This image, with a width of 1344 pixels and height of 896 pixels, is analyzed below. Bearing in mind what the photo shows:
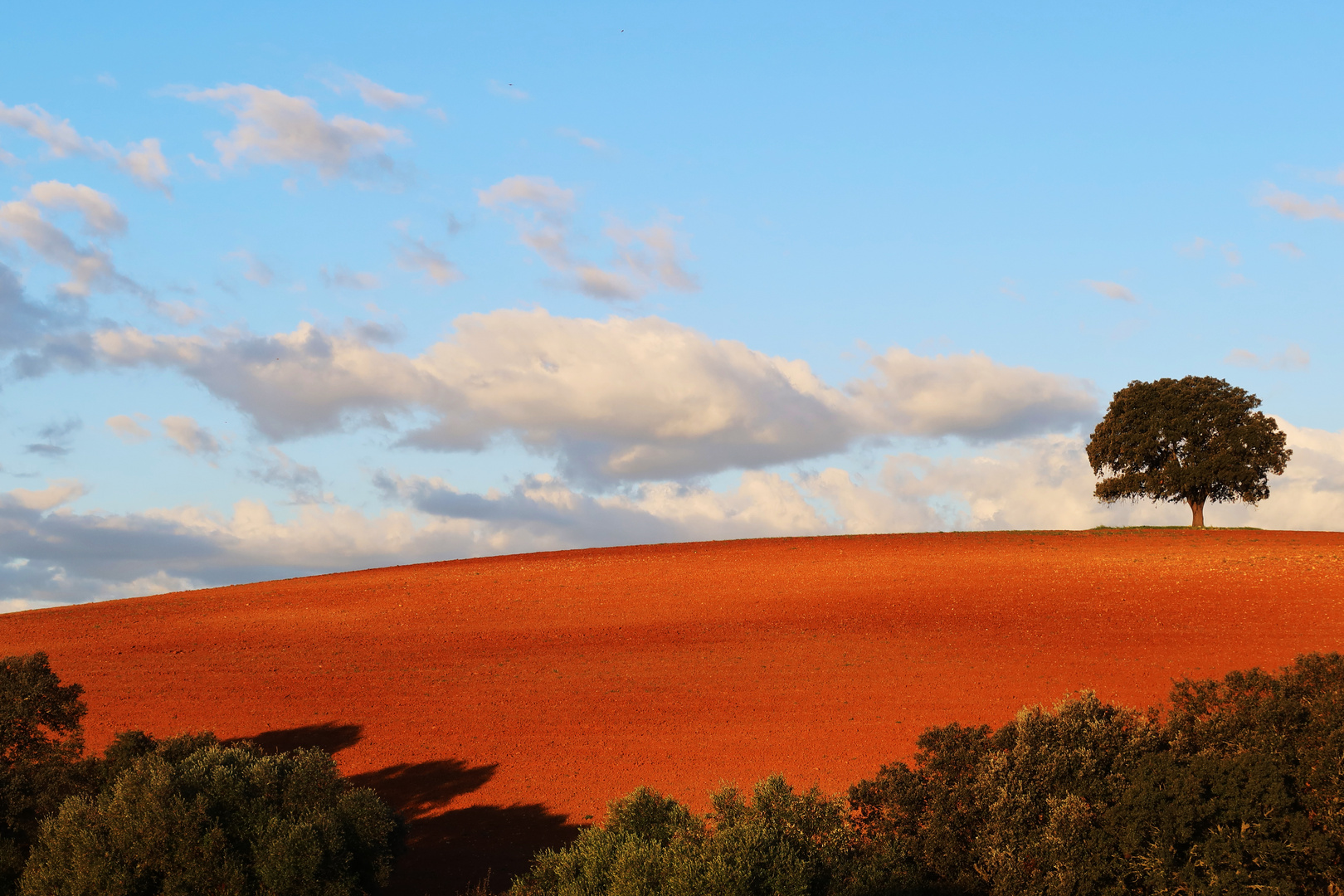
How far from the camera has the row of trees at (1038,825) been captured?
15.5 meters

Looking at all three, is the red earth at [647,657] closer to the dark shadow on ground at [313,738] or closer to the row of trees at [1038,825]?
the dark shadow on ground at [313,738]

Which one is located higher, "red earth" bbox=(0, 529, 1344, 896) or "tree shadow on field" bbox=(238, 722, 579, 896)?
"red earth" bbox=(0, 529, 1344, 896)

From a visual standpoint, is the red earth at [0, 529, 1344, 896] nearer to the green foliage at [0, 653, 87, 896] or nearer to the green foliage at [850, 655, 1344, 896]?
the green foliage at [0, 653, 87, 896]

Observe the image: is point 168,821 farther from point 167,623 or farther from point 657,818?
point 167,623

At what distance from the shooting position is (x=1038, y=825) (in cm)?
1734

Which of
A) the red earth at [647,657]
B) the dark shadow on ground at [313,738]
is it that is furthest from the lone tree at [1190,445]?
the dark shadow on ground at [313,738]

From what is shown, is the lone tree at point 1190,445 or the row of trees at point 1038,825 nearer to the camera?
the row of trees at point 1038,825

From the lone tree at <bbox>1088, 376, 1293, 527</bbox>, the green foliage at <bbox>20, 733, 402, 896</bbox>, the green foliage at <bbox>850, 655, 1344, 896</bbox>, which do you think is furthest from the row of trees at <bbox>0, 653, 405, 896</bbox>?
the lone tree at <bbox>1088, 376, 1293, 527</bbox>

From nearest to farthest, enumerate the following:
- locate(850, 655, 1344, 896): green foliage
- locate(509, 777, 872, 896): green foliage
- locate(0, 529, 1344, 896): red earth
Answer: locate(509, 777, 872, 896): green foliage < locate(850, 655, 1344, 896): green foliage < locate(0, 529, 1344, 896): red earth

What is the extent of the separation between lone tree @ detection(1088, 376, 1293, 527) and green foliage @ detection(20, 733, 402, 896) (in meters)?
57.8

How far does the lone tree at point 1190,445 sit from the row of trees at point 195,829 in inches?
2269

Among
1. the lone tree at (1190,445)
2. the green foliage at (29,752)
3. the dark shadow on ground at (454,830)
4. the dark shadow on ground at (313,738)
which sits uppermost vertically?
the lone tree at (1190,445)

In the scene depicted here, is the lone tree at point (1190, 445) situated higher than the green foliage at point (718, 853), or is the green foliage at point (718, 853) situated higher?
the lone tree at point (1190, 445)

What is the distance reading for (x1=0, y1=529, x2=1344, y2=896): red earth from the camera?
2519cm
